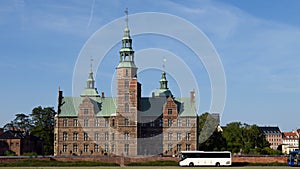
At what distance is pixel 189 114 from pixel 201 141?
7.89 metres

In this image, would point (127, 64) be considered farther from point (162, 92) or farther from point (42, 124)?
point (42, 124)

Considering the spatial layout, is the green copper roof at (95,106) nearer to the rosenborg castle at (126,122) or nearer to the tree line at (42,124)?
the rosenborg castle at (126,122)

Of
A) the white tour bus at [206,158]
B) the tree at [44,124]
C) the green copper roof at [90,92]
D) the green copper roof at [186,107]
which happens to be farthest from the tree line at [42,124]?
the white tour bus at [206,158]

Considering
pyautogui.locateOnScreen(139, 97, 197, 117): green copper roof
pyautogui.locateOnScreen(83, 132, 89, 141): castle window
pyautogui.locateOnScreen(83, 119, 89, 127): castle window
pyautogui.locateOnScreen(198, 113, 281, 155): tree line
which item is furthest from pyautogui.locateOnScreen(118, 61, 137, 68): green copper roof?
pyautogui.locateOnScreen(198, 113, 281, 155): tree line

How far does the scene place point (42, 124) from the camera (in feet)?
373

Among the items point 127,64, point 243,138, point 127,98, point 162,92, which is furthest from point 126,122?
point 243,138

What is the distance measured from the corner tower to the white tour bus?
25.7 m

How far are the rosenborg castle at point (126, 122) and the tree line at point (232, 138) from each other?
678cm

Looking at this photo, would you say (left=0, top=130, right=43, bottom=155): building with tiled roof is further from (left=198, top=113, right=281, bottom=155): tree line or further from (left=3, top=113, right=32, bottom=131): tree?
(left=198, top=113, right=281, bottom=155): tree line

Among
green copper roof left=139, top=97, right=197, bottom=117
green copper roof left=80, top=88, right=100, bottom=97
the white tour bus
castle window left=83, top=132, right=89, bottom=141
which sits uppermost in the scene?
green copper roof left=80, top=88, right=100, bottom=97

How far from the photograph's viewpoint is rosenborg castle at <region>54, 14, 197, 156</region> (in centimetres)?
9200

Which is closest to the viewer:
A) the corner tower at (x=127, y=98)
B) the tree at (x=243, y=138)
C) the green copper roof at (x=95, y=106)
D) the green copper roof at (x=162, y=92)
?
the corner tower at (x=127, y=98)

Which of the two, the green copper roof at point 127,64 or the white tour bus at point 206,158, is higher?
the green copper roof at point 127,64

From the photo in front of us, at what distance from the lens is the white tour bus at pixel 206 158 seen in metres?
65.2
